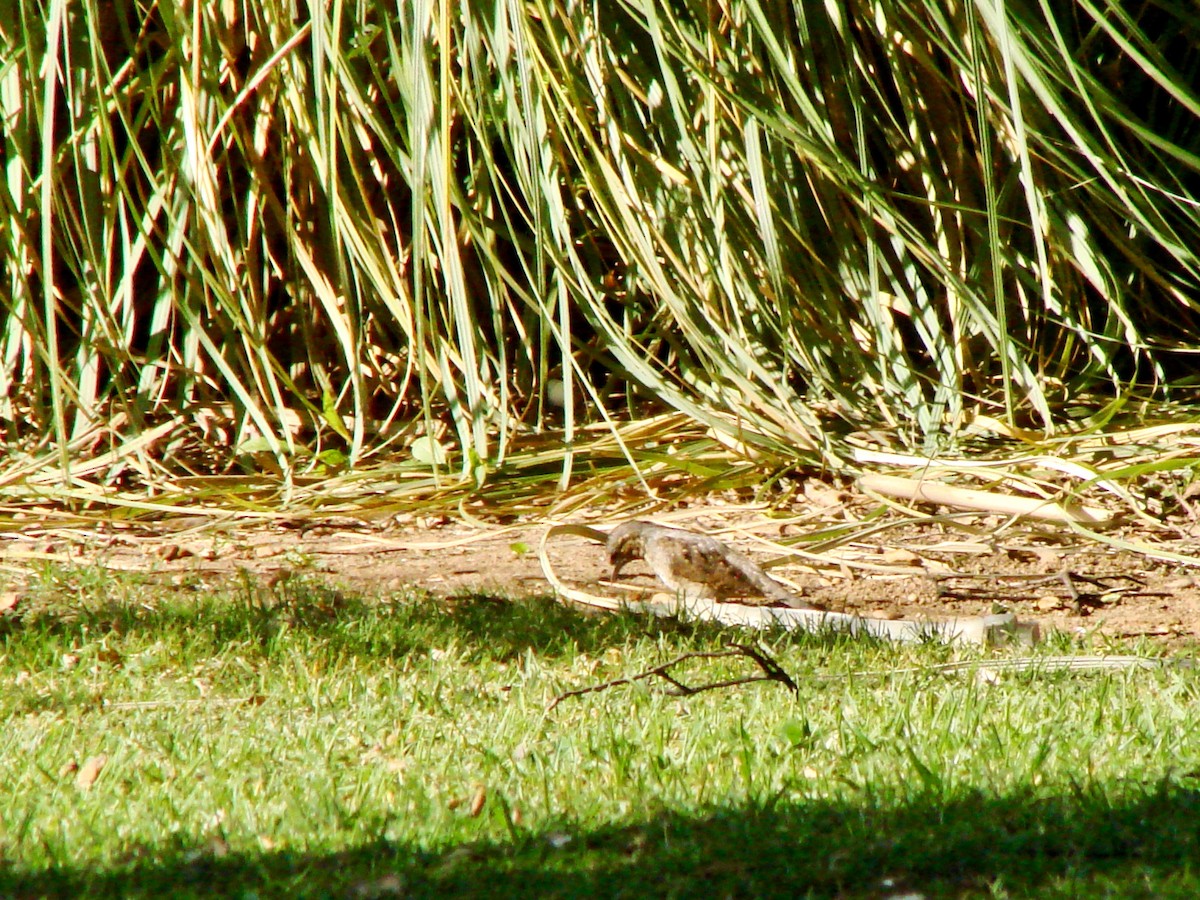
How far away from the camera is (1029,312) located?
4930 millimetres

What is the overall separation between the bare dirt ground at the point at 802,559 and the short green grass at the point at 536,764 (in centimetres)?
44

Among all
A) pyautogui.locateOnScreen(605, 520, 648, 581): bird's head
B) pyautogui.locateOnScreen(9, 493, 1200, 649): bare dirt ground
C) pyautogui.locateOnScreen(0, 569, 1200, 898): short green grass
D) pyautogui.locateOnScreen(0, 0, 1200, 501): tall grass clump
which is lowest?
pyautogui.locateOnScreen(9, 493, 1200, 649): bare dirt ground

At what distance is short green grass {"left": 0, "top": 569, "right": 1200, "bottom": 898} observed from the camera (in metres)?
1.77

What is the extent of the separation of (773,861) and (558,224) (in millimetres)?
2766

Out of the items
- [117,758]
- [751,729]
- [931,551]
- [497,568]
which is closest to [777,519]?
[931,551]

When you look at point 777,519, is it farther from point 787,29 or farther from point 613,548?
point 787,29

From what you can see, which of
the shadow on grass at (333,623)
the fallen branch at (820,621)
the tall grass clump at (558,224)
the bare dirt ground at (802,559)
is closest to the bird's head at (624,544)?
the bare dirt ground at (802,559)

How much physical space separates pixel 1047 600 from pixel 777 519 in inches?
35.7

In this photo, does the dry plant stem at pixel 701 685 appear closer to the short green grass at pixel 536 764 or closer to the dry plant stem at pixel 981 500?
the short green grass at pixel 536 764

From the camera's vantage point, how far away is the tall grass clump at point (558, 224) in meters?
4.33

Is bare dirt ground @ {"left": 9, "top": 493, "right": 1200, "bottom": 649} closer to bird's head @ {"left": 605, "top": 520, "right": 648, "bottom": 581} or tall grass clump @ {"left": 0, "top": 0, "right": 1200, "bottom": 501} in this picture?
bird's head @ {"left": 605, "top": 520, "right": 648, "bottom": 581}

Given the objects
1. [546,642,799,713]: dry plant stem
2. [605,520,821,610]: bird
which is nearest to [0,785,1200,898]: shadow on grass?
[546,642,799,713]: dry plant stem

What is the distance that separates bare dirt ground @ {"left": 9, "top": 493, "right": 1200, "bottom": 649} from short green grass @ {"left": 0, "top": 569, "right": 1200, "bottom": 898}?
1.44ft

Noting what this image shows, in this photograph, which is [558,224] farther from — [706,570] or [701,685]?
[701,685]
